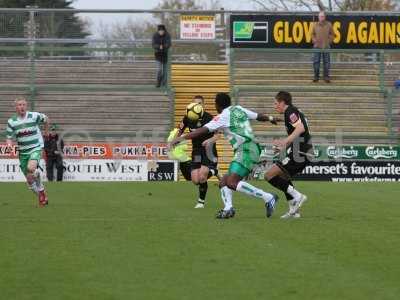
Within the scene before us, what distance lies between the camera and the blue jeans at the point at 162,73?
33531 millimetres

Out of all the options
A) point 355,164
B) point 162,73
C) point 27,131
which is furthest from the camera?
point 162,73

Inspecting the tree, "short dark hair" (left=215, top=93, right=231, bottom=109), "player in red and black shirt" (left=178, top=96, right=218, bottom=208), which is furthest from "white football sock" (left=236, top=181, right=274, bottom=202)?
the tree

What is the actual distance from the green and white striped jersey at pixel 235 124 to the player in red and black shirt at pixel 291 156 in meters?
0.48

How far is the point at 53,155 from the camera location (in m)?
29.9

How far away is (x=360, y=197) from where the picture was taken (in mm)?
20500

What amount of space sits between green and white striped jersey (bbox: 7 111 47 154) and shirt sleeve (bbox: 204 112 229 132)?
14.6 feet

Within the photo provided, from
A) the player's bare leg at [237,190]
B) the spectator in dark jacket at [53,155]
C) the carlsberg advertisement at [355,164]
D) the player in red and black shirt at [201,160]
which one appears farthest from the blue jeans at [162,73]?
the player's bare leg at [237,190]

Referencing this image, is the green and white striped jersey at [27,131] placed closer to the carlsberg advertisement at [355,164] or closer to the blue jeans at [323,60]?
the carlsberg advertisement at [355,164]

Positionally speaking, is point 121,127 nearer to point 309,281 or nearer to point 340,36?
point 340,36

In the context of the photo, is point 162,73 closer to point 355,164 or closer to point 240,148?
point 355,164

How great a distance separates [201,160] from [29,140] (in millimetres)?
3122

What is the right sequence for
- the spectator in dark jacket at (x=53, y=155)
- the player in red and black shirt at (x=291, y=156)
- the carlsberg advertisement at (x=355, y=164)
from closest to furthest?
the player in red and black shirt at (x=291, y=156)
the spectator in dark jacket at (x=53, y=155)
the carlsberg advertisement at (x=355, y=164)

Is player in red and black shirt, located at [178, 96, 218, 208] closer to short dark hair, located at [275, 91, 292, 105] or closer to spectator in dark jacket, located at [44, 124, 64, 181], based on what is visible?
short dark hair, located at [275, 91, 292, 105]

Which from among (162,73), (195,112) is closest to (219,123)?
(195,112)
